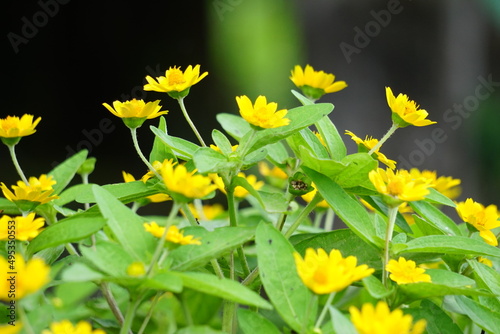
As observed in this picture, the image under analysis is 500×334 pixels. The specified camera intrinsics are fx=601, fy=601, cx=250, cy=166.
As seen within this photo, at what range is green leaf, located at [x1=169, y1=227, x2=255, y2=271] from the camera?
50 centimetres

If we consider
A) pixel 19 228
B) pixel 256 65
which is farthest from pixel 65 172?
pixel 256 65

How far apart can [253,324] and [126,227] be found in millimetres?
134

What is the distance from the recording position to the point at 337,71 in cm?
213

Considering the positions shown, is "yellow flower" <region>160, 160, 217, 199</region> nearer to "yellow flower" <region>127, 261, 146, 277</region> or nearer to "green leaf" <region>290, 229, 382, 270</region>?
"yellow flower" <region>127, 261, 146, 277</region>

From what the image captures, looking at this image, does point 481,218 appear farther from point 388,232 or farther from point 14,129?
point 14,129

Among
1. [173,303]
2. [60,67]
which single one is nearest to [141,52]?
[60,67]

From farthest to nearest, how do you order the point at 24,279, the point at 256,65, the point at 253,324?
1. the point at 256,65
2. the point at 253,324
3. the point at 24,279

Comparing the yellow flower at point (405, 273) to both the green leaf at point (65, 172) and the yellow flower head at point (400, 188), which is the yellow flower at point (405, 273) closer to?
the yellow flower head at point (400, 188)

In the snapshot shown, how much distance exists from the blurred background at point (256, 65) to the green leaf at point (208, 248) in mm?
1444

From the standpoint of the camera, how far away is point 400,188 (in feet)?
1.76

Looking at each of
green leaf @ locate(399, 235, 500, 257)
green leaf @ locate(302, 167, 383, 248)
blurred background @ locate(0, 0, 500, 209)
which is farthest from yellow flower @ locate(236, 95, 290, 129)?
blurred background @ locate(0, 0, 500, 209)

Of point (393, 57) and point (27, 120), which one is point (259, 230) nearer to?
point (27, 120)

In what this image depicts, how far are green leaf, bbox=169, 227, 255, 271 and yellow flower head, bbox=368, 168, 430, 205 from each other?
123 mm

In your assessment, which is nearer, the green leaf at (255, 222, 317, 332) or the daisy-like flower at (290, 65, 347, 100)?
the green leaf at (255, 222, 317, 332)
